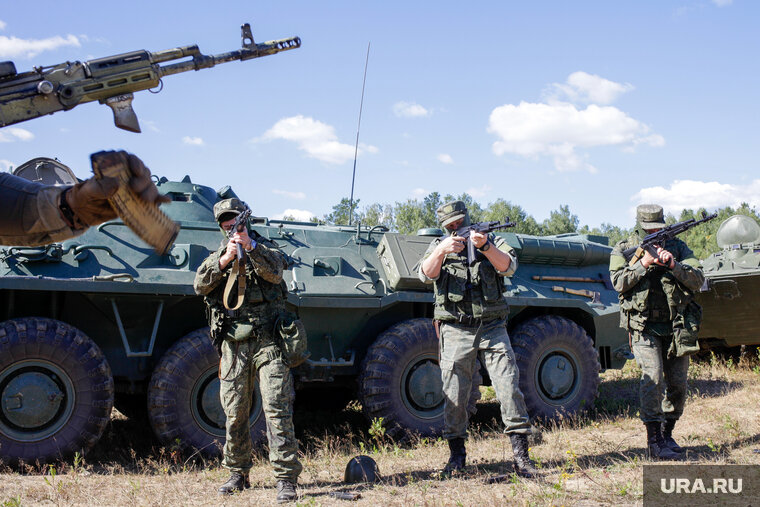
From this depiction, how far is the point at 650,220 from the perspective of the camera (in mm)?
5527

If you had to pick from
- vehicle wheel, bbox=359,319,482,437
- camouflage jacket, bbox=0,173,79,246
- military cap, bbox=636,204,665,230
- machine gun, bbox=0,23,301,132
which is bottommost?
vehicle wheel, bbox=359,319,482,437

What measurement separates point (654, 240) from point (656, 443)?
150 centimetres

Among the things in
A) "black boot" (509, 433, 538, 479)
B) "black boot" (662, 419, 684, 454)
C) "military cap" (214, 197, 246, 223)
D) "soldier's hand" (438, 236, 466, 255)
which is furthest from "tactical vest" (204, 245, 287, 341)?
"black boot" (662, 419, 684, 454)

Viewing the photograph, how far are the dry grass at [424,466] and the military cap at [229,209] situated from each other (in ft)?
5.98

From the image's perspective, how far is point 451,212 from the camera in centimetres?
513

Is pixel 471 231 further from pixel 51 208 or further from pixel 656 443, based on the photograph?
pixel 51 208

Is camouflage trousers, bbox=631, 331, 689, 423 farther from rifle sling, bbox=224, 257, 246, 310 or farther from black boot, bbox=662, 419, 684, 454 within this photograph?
rifle sling, bbox=224, 257, 246, 310

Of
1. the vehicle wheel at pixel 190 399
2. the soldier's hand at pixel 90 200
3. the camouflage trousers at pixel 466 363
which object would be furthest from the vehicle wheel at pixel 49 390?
the soldier's hand at pixel 90 200

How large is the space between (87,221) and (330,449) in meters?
4.59

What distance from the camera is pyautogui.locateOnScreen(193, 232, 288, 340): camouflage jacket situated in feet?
15.0

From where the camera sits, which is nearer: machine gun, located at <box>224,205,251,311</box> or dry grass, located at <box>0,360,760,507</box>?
dry grass, located at <box>0,360,760,507</box>

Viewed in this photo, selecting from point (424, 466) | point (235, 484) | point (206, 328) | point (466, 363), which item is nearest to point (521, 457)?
point (466, 363)

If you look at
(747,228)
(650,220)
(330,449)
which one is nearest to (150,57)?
(330,449)

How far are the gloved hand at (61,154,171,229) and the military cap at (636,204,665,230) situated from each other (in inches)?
174
